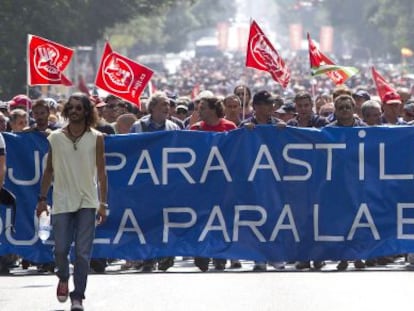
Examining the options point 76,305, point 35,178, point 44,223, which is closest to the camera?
point 76,305

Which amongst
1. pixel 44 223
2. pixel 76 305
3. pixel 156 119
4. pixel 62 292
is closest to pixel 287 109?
pixel 156 119

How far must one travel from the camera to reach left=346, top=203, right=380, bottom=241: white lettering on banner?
15836mm

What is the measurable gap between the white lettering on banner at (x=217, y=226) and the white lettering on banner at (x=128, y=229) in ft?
1.89

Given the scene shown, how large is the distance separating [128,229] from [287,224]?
5.02ft

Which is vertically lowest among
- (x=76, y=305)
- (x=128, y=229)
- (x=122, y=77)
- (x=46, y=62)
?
(x=76, y=305)

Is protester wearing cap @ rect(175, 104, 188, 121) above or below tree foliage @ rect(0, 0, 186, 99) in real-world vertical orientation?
below

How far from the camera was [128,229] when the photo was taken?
16016mm

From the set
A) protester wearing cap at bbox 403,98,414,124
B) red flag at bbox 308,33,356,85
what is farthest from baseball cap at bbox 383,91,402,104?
red flag at bbox 308,33,356,85

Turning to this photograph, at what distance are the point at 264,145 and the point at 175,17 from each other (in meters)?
135

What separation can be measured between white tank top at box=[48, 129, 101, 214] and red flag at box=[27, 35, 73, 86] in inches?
289

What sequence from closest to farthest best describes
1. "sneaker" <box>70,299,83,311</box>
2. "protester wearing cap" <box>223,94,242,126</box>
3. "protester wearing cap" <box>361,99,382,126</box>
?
1. "sneaker" <box>70,299,83,311</box>
2. "protester wearing cap" <box>361,99,382,126</box>
3. "protester wearing cap" <box>223,94,242,126</box>

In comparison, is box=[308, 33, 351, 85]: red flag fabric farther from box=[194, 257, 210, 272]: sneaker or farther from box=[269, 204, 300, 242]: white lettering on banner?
box=[194, 257, 210, 272]: sneaker

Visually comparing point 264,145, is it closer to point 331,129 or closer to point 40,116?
point 331,129

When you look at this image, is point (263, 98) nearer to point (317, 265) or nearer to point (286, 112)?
point (317, 265)
